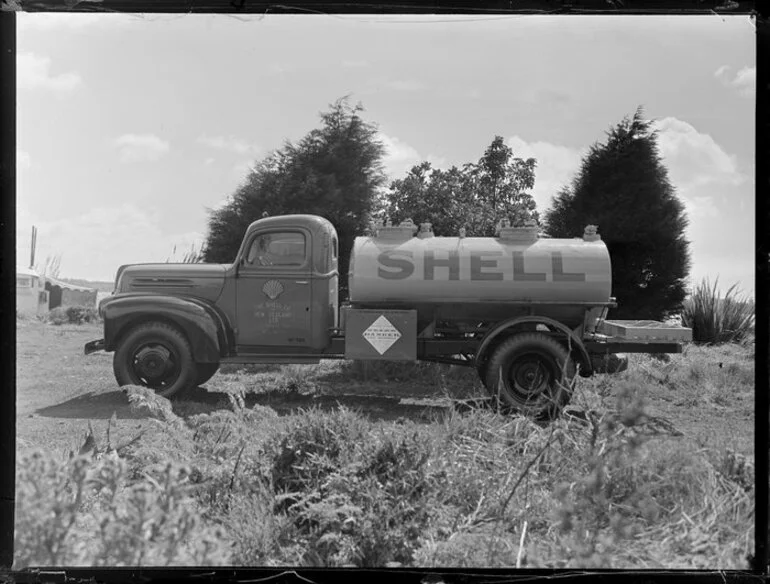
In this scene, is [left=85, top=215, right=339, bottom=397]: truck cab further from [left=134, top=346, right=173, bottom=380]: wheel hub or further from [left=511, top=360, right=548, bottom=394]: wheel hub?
[left=511, top=360, right=548, bottom=394]: wheel hub

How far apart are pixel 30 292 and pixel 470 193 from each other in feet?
7.88

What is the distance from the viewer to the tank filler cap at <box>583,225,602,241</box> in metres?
4.39

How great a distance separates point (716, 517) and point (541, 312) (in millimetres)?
3382


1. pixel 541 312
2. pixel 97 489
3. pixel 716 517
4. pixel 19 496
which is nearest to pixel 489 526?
pixel 716 517

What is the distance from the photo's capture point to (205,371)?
16.6 ft

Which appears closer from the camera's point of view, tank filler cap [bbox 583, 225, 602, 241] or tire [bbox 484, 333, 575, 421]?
tank filler cap [bbox 583, 225, 602, 241]

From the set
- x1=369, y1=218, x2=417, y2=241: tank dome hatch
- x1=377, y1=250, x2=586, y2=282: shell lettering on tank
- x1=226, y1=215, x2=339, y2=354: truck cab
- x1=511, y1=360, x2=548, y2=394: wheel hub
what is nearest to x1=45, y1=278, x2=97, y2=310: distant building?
x1=226, y1=215, x2=339, y2=354: truck cab

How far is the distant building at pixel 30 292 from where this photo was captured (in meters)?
3.22

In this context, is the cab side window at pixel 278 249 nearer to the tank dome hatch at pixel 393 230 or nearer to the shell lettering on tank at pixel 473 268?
the tank dome hatch at pixel 393 230

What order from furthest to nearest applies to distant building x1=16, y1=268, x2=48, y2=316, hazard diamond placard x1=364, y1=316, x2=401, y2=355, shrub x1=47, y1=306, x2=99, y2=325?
hazard diamond placard x1=364, y1=316, x2=401, y2=355 → shrub x1=47, y1=306, x2=99, y2=325 → distant building x1=16, y1=268, x2=48, y2=316

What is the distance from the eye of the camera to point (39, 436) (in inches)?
137

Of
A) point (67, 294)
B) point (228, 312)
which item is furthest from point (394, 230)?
point (67, 294)

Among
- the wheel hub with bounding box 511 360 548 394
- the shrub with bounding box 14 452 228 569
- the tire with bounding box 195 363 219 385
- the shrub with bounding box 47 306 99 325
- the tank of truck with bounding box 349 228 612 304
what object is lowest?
the shrub with bounding box 14 452 228 569

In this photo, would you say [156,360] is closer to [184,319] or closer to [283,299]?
[184,319]
